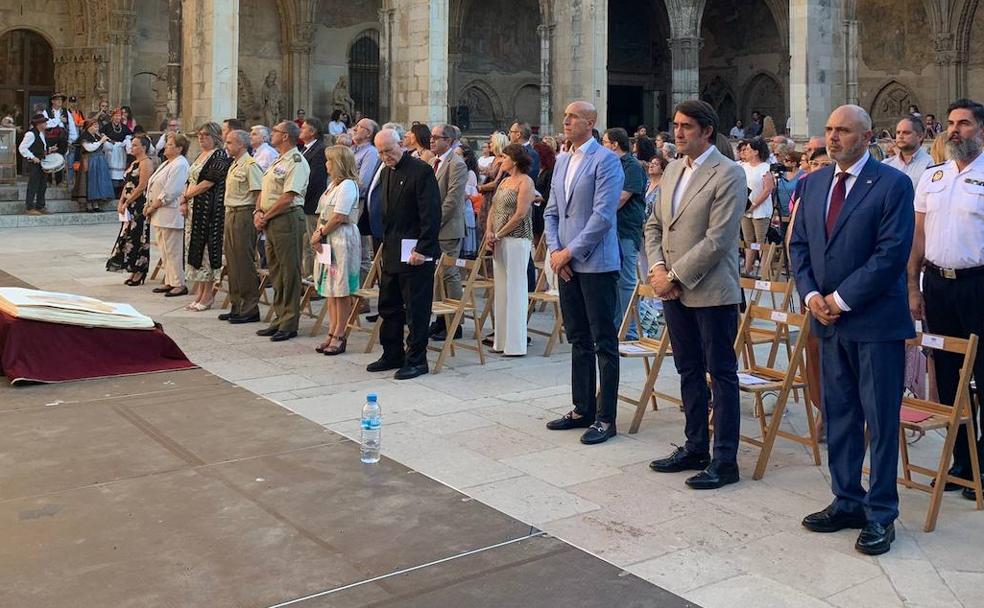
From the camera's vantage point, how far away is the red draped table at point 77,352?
24.1ft

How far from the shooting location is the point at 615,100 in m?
32.3

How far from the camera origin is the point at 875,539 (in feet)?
14.1

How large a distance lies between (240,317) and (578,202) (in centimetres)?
482

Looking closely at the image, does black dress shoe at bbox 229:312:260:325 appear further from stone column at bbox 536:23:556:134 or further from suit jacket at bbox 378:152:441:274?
stone column at bbox 536:23:556:134

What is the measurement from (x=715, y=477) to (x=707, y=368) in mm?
581

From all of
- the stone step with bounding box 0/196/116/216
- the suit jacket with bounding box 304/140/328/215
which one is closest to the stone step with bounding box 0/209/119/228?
the stone step with bounding box 0/196/116/216

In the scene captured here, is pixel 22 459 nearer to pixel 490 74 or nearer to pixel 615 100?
pixel 490 74

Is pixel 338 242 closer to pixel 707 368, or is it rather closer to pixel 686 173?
pixel 686 173

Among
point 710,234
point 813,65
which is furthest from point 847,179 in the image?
point 813,65

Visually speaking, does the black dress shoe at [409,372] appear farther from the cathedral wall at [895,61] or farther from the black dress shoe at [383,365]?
the cathedral wall at [895,61]

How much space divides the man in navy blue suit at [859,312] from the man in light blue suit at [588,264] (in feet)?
5.11

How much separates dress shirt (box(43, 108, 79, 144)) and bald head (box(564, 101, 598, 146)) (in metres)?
15.3

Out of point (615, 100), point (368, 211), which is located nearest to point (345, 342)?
point (368, 211)

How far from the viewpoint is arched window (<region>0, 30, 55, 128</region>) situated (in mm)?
25906
